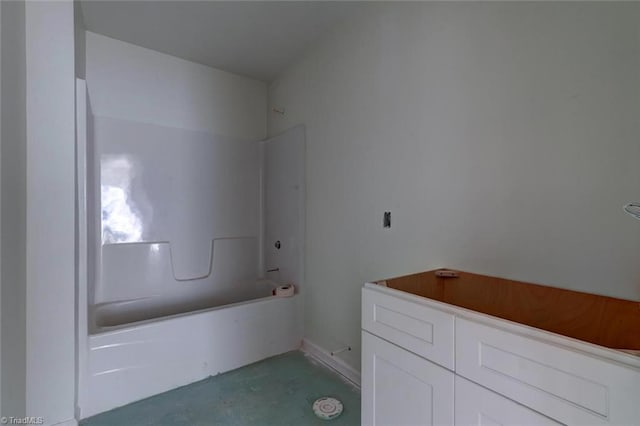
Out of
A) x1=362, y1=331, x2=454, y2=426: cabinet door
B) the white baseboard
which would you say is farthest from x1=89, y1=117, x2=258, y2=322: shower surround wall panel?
x1=362, y1=331, x2=454, y2=426: cabinet door

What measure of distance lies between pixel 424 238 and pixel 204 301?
2224 mm

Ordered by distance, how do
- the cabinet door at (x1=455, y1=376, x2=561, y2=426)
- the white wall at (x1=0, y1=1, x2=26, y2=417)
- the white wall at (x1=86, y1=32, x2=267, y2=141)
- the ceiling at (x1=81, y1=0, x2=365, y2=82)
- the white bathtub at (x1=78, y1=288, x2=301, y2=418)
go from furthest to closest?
the white wall at (x1=86, y1=32, x2=267, y2=141)
the ceiling at (x1=81, y1=0, x2=365, y2=82)
the white bathtub at (x1=78, y1=288, x2=301, y2=418)
the white wall at (x1=0, y1=1, x2=26, y2=417)
the cabinet door at (x1=455, y1=376, x2=561, y2=426)

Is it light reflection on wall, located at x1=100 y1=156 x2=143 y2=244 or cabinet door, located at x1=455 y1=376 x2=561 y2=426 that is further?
light reflection on wall, located at x1=100 y1=156 x2=143 y2=244

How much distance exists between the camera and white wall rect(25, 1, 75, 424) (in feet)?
4.78

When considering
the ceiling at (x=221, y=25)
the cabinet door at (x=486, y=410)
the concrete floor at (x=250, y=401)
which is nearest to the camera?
the cabinet door at (x=486, y=410)

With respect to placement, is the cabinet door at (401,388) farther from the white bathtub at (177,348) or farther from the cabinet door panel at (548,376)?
the white bathtub at (177,348)

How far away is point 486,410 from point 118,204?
283 centimetres

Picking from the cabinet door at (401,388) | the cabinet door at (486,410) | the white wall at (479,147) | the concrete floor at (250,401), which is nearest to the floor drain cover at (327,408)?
the concrete floor at (250,401)

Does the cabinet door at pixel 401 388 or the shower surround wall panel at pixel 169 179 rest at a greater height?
the shower surround wall panel at pixel 169 179

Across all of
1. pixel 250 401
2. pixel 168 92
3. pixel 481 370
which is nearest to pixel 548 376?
pixel 481 370

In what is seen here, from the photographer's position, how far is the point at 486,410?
80 centimetres

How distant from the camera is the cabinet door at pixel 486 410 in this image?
2.37ft

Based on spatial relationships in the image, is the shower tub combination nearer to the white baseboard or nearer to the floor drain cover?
the white baseboard

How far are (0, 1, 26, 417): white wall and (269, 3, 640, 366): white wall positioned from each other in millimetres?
1728
